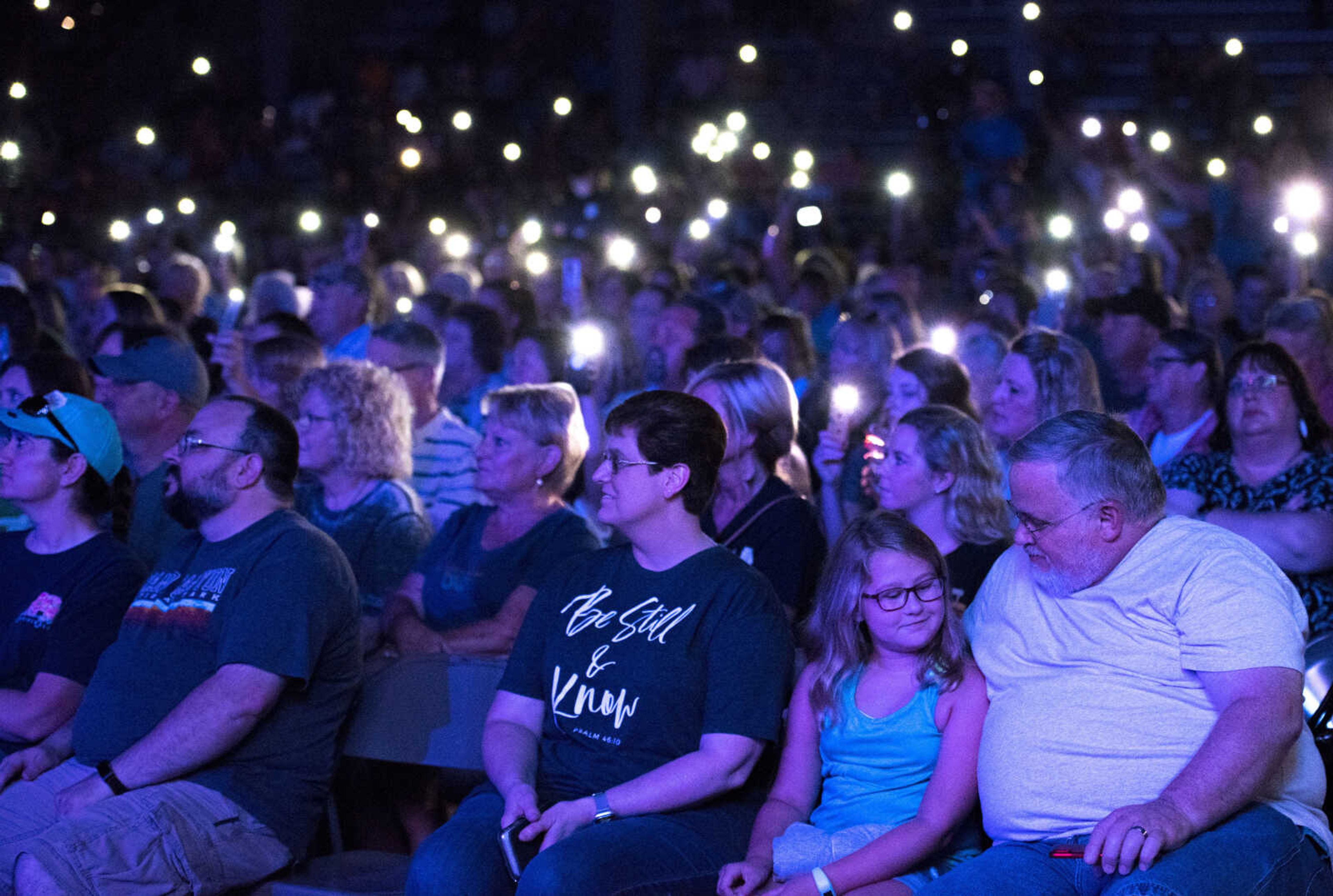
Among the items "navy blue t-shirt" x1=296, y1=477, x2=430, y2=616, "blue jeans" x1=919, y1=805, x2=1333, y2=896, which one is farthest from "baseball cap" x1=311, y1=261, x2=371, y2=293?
"blue jeans" x1=919, y1=805, x2=1333, y2=896

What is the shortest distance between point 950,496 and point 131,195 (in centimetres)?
1084

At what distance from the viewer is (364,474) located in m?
4.74

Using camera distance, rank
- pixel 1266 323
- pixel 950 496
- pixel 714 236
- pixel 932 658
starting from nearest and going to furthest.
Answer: pixel 932 658, pixel 950 496, pixel 1266 323, pixel 714 236

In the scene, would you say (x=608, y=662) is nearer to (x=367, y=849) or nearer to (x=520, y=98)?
(x=367, y=849)

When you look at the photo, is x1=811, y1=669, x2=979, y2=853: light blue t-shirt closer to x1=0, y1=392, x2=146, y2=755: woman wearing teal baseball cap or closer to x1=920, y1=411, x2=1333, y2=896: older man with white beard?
x1=920, y1=411, x2=1333, y2=896: older man with white beard

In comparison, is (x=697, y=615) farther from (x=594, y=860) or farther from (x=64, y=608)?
(x=64, y=608)

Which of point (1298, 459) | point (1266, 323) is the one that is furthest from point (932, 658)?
point (1266, 323)

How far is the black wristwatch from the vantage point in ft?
11.5

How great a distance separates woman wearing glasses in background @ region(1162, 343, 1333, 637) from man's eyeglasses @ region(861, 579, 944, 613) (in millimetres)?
1201

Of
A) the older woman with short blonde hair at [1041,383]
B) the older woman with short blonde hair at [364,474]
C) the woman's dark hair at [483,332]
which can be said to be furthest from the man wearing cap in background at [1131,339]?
the older woman with short blonde hair at [364,474]

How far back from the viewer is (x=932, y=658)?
128 inches

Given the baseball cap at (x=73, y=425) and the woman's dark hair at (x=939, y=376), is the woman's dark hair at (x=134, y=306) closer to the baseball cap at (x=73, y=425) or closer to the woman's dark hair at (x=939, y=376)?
the baseball cap at (x=73, y=425)

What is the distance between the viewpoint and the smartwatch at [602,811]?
3213mm

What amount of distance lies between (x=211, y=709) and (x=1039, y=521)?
1.81 metres
